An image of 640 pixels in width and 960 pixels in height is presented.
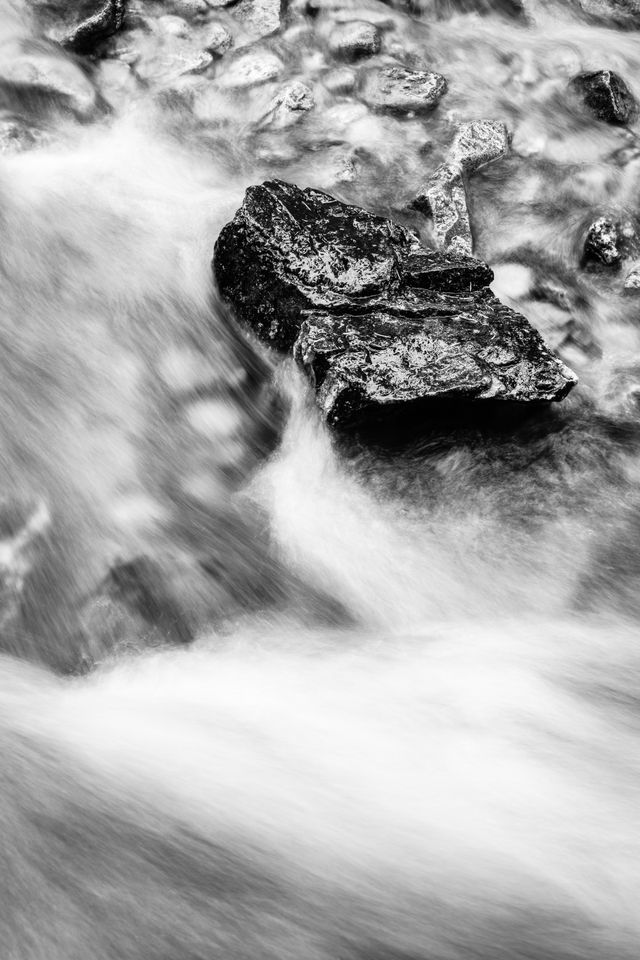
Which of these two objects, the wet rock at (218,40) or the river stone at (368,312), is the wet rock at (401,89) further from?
the river stone at (368,312)

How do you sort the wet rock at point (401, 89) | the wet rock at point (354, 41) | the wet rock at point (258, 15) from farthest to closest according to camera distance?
the wet rock at point (354, 41) → the wet rock at point (258, 15) → the wet rock at point (401, 89)

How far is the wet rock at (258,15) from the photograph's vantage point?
19.5ft

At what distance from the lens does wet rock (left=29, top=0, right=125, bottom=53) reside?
17.7 feet

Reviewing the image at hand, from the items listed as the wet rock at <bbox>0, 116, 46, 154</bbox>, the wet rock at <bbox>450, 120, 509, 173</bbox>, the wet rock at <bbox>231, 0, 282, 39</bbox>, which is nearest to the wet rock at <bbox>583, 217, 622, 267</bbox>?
the wet rock at <bbox>450, 120, 509, 173</bbox>

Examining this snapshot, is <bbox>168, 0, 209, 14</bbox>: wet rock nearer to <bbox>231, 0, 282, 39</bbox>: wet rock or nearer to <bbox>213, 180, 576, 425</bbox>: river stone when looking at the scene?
<bbox>231, 0, 282, 39</bbox>: wet rock

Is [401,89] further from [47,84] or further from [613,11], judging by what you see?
[613,11]

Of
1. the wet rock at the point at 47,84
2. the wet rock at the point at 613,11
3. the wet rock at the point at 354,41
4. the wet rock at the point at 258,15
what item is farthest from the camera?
the wet rock at the point at 613,11

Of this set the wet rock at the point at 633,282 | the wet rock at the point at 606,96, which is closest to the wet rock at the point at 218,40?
the wet rock at the point at 606,96

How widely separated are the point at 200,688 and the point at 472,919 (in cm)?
118

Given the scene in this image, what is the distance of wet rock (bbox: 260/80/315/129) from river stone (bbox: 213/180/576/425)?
1.48 m

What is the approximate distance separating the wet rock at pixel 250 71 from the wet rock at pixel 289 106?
171 mm

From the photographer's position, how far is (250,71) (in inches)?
225

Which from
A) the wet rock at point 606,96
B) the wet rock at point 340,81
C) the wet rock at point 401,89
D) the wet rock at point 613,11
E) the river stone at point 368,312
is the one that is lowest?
the river stone at point 368,312

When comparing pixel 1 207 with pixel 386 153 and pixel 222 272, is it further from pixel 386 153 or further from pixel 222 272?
pixel 386 153
